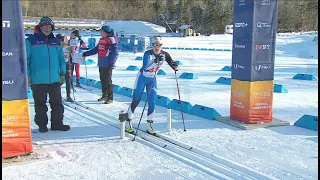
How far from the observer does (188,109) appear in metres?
8.08

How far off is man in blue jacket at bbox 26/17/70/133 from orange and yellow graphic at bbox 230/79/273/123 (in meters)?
2.99

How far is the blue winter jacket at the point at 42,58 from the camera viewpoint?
5.86 meters

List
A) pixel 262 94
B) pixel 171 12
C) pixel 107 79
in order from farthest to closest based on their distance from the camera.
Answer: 1. pixel 171 12
2. pixel 107 79
3. pixel 262 94

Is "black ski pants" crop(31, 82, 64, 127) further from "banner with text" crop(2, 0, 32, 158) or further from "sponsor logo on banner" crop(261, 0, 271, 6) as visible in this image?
"sponsor logo on banner" crop(261, 0, 271, 6)

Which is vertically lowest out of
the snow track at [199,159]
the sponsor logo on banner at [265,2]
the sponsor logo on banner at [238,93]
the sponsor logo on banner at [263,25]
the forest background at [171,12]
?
the snow track at [199,159]

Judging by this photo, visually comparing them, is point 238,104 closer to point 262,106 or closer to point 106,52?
point 262,106

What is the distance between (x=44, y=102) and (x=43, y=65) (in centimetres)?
65

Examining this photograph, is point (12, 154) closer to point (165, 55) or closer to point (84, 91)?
point (165, 55)

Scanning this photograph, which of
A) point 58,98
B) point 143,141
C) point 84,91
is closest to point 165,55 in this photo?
point 143,141

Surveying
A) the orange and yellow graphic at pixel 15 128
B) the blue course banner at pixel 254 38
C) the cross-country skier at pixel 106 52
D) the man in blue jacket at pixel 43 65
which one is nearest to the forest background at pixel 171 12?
the cross-country skier at pixel 106 52

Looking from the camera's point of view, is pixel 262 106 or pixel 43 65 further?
pixel 262 106

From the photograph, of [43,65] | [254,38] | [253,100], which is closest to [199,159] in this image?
[253,100]

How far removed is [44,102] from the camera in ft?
20.5

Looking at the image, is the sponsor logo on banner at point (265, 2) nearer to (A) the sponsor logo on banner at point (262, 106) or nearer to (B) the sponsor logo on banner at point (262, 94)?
(B) the sponsor logo on banner at point (262, 94)
